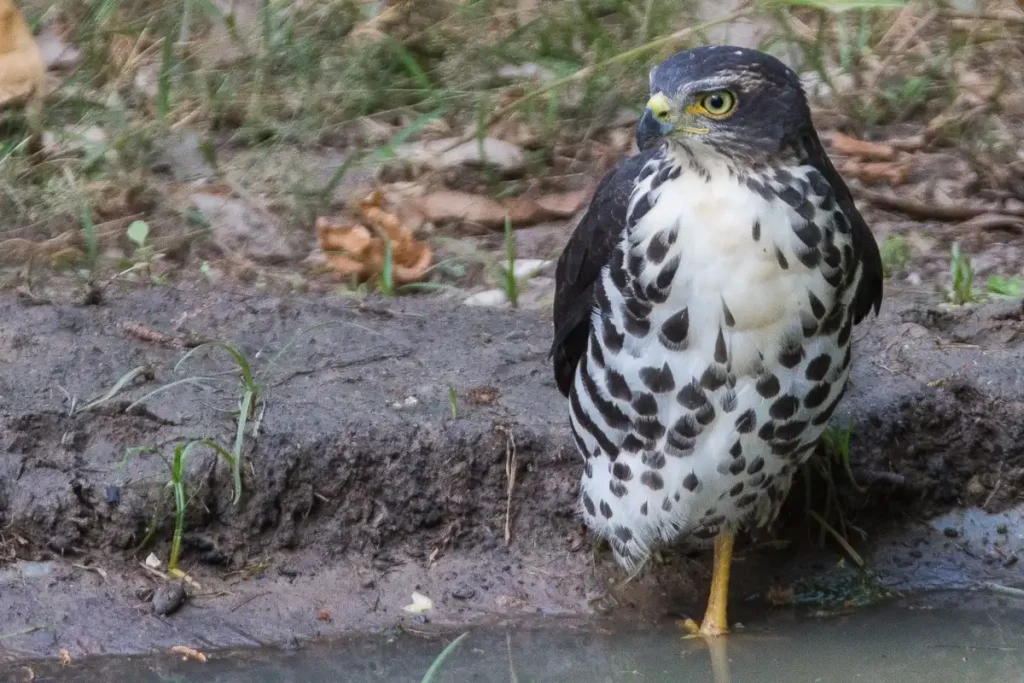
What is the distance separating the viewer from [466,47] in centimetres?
582

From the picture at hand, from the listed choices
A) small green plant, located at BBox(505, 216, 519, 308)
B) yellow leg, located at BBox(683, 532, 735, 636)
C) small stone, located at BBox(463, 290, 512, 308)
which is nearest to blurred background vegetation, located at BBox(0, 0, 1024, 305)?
small stone, located at BBox(463, 290, 512, 308)

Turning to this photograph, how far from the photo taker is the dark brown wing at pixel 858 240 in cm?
304

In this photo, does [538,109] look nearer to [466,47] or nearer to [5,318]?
[466,47]

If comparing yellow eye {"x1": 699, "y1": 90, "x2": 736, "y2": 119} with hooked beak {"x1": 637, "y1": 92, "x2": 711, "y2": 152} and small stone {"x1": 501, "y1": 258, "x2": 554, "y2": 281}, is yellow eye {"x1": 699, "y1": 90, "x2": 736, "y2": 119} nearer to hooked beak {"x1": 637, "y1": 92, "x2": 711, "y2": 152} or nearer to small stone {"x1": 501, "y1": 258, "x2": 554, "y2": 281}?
hooked beak {"x1": 637, "y1": 92, "x2": 711, "y2": 152}

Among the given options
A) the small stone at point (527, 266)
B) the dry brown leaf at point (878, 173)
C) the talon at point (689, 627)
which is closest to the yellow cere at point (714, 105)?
the talon at point (689, 627)

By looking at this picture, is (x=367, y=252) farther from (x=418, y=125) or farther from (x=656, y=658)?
(x=656, y=658)

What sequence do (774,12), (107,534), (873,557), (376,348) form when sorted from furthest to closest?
(774,12) → (376,348) → (873,557) → (107,534)

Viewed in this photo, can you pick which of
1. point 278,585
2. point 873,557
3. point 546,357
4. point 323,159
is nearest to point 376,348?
point 546,357

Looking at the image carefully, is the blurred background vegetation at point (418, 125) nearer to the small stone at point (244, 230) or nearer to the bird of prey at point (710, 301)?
the small stone at point (244, 230)

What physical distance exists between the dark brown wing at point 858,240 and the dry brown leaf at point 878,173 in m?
2.21

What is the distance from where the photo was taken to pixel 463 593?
366cm

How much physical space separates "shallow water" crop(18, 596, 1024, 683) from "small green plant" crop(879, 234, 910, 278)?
1615mm

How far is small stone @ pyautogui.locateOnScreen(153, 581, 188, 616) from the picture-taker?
346 cm

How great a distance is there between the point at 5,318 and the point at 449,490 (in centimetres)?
140
